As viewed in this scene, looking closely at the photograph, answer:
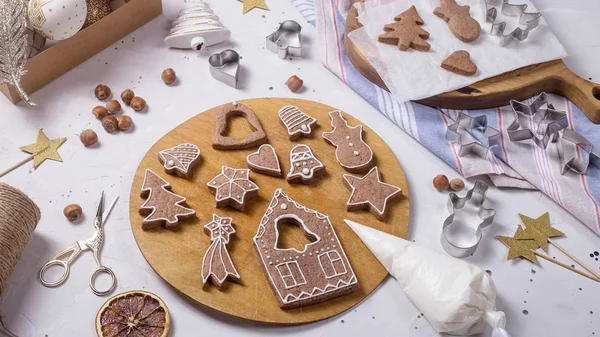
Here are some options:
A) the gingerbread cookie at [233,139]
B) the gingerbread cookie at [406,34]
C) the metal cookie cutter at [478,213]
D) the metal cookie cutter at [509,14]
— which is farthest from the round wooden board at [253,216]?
the metal cookie cutter at [509,14]

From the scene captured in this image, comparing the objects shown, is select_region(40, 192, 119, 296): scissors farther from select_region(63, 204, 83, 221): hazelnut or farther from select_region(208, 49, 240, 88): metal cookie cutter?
select_region(208, 49, 240, 88): metal cookie cutter

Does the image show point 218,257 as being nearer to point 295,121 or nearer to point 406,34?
point 295,121

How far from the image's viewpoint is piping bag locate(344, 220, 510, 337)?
184 centimetres

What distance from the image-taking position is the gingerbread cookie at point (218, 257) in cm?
191

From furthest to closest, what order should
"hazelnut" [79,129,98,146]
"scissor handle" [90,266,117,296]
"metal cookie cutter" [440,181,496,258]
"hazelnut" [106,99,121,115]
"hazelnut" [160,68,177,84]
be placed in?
"hazelnut" [160,68,177,84], "hazelnut" [106,99,121,115], "hazelnut" [79,129,98,146], "metal cookie cutter" [440,181,496,258], "scissor handle" [90,266,117,296]

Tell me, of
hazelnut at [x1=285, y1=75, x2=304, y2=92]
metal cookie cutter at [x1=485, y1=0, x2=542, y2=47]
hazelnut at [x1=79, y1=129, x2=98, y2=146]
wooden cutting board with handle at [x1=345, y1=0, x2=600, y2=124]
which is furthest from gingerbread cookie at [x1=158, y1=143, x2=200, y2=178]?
metal cookie cutter at [x1=485, y1=0, x2=542, y2=47]

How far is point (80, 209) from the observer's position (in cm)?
209

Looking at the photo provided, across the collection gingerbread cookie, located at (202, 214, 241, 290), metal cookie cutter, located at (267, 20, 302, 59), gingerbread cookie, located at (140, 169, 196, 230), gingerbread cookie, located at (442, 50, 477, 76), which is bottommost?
gingerbread cookie, located at (202, 214, 241, 290)

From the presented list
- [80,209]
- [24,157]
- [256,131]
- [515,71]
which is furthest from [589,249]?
[24,157]

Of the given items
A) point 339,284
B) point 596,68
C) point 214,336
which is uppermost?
point 596,68

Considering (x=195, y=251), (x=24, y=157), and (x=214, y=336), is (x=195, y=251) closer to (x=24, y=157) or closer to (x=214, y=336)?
(x=214, y=336)

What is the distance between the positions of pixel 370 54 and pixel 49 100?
3.84 ft

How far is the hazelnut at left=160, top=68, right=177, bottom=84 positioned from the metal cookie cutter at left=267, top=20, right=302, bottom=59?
1.32ft

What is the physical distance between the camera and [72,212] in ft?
6.77
